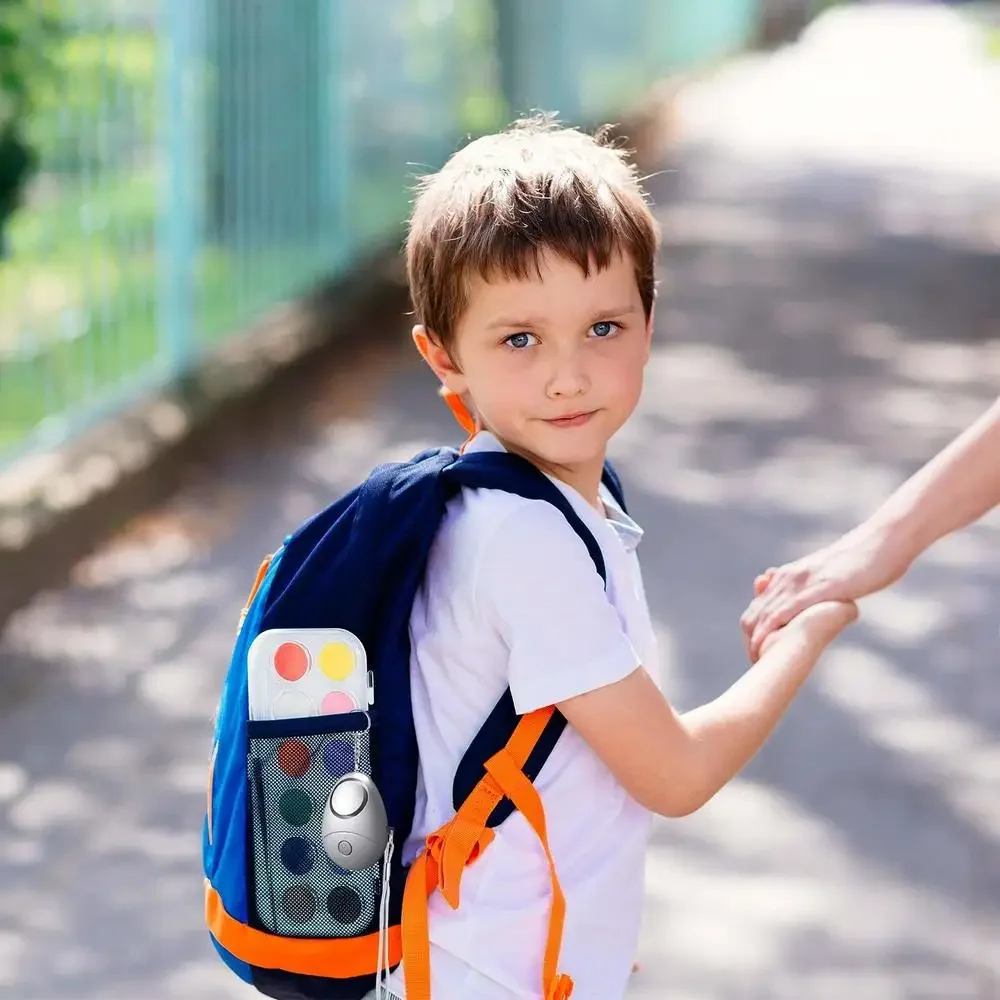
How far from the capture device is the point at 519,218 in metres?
1.79

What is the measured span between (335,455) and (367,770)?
5.11m

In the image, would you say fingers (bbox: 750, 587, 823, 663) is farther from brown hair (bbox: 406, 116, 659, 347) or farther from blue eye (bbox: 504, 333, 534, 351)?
blue eye (bbox: 504, 333, 534, 351)

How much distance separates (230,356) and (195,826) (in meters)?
3.58

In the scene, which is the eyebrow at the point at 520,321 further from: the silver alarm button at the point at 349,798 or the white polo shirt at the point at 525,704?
the silver alarm button at the point at 349,798

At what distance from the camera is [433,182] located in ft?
6.38

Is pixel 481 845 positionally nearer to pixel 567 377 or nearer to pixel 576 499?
pixel 576 499

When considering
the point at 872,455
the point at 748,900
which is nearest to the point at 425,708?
the point at 748,900

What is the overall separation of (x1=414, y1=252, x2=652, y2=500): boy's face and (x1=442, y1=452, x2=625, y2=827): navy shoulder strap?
2.2 inches

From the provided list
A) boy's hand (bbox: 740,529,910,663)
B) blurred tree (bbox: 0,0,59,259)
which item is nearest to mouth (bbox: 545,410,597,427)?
boy's hand (bbox: 740,529,910,663)

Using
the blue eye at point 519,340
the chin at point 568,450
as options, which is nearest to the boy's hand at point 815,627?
the chin at point 568,450

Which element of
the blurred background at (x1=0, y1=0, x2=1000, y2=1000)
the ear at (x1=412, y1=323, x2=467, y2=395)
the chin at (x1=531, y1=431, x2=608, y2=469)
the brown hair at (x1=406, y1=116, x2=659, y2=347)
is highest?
the brown hair at (x1=406, y1=116, x2=659, y2=347)

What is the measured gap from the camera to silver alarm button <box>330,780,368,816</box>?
5.69 ft

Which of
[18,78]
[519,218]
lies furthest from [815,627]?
→ [18,78]

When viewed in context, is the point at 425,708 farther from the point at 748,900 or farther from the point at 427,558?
the point at 748,900
